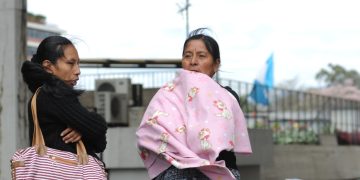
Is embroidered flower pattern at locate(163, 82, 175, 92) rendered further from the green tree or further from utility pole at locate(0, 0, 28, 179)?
the green tree

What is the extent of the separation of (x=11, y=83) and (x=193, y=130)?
3.68m

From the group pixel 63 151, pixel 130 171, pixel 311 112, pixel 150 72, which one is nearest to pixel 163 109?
pixel 63 151

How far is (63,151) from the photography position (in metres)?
3.29

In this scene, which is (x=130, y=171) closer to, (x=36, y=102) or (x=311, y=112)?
(x=36, y=102)

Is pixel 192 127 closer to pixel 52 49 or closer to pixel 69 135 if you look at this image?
pixel 69 135

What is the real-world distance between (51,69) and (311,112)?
527 inches

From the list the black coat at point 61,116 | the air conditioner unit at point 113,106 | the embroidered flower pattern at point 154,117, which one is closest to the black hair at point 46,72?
the black coat at point 61,116

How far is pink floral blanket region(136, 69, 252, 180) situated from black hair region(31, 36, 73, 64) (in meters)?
0.54

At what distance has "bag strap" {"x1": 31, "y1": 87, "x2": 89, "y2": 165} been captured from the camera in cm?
325

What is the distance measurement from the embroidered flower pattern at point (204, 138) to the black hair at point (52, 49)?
2.71ft

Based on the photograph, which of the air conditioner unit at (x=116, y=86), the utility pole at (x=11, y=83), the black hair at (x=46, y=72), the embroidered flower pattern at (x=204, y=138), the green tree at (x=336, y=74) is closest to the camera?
the embroidered flower pattern at (x=204, y=138)

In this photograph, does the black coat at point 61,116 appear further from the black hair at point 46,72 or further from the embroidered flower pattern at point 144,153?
the embroidered flower pattern at point 144,153

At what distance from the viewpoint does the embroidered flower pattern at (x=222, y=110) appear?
11.0 feet

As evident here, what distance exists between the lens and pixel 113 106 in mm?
11547
